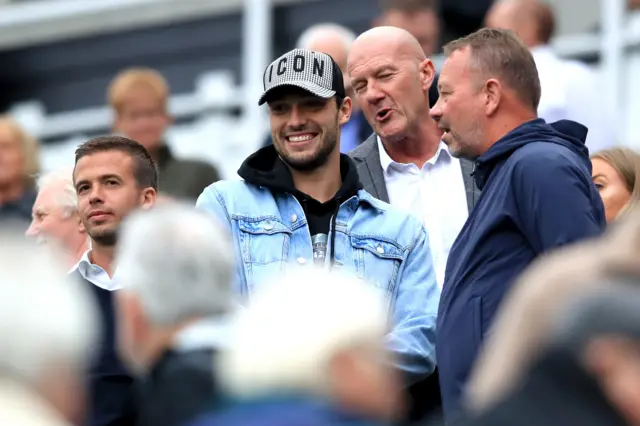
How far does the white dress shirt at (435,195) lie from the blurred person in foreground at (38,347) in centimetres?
328

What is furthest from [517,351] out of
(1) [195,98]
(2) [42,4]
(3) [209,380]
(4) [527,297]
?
(2) [42,4]

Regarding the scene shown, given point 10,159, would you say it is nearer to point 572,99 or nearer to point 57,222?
point 57,222

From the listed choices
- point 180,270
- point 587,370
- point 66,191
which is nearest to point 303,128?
point 66,191

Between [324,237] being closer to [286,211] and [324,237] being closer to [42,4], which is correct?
[286,211]

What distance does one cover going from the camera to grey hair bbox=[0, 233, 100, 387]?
4.28 meters

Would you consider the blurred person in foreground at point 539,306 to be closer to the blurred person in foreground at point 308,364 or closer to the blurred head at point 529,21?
the blurred person in foreground at point 308,364

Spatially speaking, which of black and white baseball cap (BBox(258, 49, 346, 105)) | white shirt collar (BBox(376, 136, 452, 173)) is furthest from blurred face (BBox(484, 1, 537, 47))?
black and white baseball cap (BBox(258, 49, 346, 105))

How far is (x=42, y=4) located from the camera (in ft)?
48.5

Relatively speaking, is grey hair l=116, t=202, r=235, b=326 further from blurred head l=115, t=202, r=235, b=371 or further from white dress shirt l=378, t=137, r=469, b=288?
white dress shirt l=378, t=137, r=469, b=288

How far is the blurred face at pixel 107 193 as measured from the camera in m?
7.08

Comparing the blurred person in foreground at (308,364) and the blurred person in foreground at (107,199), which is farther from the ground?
the blurred person in foreground at (107,199)

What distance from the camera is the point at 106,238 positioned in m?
7.03

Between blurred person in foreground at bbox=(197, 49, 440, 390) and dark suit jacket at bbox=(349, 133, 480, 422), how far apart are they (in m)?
0.33

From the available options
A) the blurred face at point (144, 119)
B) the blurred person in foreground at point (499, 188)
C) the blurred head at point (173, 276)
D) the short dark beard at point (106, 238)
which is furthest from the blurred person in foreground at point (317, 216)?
the blurred face at point (144, 119)
